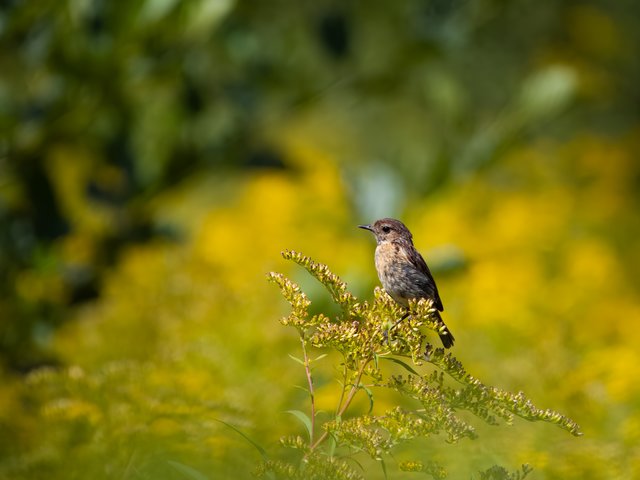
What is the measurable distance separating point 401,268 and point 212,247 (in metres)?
2.50

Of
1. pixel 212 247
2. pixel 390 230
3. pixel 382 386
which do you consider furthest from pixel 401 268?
pixel 212 247

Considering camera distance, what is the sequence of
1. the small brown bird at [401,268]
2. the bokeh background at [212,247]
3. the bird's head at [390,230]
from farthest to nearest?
1. the bokeh background at [212,247]
2. the bird's head at [390,230]
3. the small brown bird at [401,268]

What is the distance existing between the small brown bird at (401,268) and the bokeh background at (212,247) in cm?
30

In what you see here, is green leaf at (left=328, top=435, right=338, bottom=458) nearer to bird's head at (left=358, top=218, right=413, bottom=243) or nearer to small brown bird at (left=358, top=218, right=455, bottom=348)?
small brown bird at (left=358, top=218, right=455, bottom=348)

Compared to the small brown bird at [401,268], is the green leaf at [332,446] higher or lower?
lower

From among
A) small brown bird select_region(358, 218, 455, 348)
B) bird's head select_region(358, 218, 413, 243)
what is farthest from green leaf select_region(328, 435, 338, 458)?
bird's head select_region(358, 218, 413, 243)

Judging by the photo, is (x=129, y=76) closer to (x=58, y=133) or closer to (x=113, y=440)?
(x=58, y=133)

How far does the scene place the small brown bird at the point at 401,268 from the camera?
1554 mm

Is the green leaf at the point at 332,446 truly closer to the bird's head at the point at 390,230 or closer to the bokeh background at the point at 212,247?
the bokeh background at the point at 212,247

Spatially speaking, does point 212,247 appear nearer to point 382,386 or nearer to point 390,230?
point 390,230

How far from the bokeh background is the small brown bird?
300 millimetres

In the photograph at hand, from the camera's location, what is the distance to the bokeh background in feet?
7.02

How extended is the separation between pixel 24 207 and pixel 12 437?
685mm

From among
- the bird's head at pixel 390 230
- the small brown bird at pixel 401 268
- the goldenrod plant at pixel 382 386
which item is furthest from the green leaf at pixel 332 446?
the bird's head at pixel 390 230
